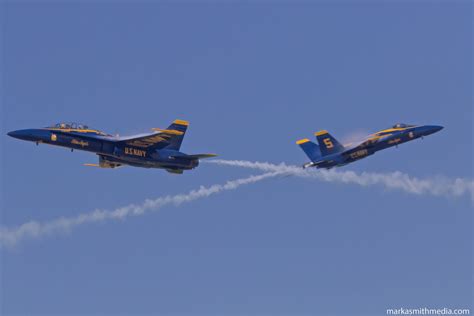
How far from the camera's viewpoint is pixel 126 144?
83.1 meters

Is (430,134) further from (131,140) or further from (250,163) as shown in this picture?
(131,140)

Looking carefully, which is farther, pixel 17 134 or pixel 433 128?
pixel 433 128

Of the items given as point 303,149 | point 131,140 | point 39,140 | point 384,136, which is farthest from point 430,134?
point 39,140

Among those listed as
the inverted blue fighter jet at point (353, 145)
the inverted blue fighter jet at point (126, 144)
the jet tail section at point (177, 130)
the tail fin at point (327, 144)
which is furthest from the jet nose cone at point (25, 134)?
the tail fin at point (327, 144)

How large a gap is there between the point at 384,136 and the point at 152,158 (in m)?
20.2

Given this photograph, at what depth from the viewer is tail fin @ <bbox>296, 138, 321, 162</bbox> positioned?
8817 cm

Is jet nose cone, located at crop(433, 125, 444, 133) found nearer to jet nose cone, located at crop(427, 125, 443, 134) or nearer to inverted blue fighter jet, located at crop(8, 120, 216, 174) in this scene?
jet nose cone, located at crop(427, 125, 443, 134)

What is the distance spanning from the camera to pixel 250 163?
8894 cm

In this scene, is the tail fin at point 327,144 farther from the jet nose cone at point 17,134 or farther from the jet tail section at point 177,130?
the jet nose cone at point 17,134

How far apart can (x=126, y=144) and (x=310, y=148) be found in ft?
54.6

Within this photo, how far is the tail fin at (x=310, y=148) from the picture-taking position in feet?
289

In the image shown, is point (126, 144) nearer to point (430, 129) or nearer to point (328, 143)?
point (328, 143)

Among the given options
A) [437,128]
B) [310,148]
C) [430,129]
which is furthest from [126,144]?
[437,128]

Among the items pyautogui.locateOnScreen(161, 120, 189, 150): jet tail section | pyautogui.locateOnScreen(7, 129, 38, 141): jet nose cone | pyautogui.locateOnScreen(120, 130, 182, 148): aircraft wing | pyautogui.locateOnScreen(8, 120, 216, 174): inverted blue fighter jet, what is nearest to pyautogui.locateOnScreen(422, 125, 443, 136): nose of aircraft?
pyautogui.locateOnScreen(8, 120, 216, 174): inverted blue fighter jet
